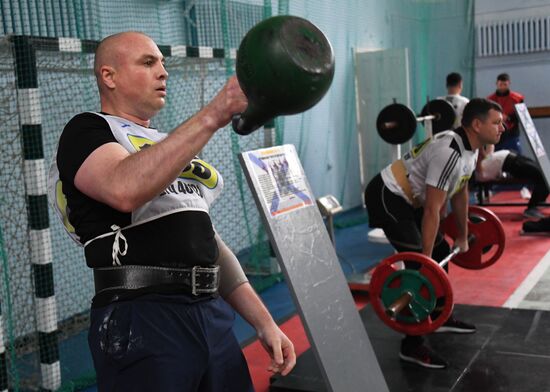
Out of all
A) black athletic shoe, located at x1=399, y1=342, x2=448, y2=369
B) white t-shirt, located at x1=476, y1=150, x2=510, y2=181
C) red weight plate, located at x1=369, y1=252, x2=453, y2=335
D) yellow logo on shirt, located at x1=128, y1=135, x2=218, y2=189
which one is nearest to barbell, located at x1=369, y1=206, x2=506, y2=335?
red weight plate, located at x1=369, y1=252, x2=453, y2=335

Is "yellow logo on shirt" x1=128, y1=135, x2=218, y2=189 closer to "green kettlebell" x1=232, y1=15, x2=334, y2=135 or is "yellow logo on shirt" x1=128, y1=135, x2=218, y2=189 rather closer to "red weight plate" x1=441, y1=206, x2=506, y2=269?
"green kettlebell" x1=232, y1=15, x2=334, y2=135

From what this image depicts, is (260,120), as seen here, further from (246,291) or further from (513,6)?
(513,6)

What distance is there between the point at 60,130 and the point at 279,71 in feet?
8.30

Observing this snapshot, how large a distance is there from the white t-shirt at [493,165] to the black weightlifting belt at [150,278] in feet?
17.7

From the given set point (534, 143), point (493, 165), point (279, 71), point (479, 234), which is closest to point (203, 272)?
point (279, 71)

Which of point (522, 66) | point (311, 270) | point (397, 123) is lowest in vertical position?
point (311, 270)

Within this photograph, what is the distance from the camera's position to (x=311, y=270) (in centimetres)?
→ 204

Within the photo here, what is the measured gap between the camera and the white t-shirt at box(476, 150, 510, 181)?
20.2 ft

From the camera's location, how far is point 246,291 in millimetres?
1438

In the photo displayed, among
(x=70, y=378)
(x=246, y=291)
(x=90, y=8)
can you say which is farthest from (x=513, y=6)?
(x=246, y=291)

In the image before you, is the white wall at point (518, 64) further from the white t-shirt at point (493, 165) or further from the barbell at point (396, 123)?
the barbell at point (396, 123)

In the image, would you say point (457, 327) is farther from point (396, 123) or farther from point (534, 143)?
point (534, 143)

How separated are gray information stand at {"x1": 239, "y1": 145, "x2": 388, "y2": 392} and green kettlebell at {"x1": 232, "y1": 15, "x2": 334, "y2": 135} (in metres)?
0.90

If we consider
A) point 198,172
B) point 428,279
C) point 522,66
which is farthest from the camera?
point 522,66
